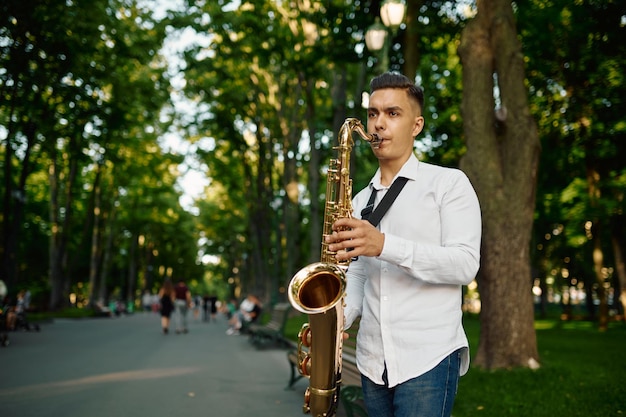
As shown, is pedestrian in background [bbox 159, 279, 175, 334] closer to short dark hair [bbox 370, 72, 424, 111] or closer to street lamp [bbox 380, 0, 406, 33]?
street lamp [bbox 380, 0, 406, 33]

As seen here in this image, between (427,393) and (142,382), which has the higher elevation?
(427,393)

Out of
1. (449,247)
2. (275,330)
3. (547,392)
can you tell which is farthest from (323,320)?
(275,330)

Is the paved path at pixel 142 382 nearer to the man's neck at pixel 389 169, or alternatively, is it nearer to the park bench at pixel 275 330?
the park bench at pixel 275 330

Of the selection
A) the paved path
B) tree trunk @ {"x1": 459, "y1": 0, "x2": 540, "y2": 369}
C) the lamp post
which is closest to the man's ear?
the paved path

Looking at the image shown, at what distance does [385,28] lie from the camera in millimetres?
11141

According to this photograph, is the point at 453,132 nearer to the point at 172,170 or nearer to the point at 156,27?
the point at 156,27

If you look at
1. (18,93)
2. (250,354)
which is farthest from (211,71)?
(250,354)

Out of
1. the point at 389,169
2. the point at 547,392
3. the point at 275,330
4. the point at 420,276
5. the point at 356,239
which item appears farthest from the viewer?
the point at 275,330

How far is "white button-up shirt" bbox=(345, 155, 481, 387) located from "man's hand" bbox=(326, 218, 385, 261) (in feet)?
0.15

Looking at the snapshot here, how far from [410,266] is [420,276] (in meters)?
0.06

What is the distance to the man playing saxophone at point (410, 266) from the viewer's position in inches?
88.1

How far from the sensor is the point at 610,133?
17.8 metres

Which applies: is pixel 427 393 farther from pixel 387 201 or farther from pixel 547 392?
pixel 547 392

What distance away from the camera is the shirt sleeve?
2219 mm
